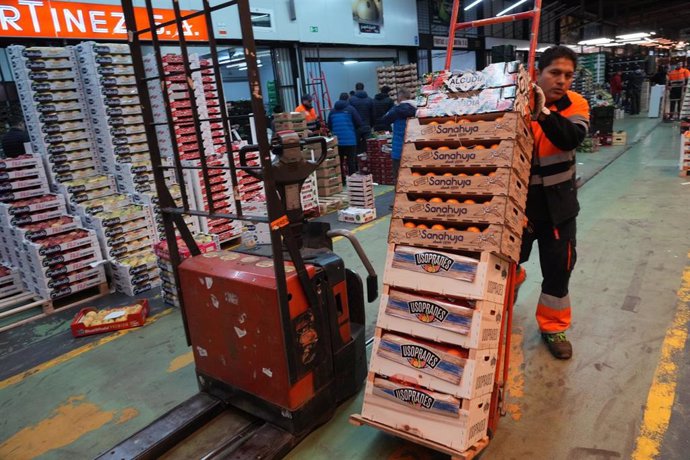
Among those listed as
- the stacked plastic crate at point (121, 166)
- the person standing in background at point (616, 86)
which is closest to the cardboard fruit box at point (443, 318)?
the stacked plastic crate at point (121, 166)

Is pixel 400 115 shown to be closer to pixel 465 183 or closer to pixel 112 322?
pixel 112 322

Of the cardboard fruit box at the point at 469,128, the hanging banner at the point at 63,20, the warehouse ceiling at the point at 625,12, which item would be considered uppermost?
the warehouse ceiling at the point at 625,12

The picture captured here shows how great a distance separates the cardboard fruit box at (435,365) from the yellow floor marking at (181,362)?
2.03 metres

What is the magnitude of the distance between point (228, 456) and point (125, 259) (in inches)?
160

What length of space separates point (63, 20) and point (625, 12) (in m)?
31.3

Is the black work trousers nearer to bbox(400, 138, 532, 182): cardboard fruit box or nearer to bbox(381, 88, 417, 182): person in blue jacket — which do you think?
bbox(400, 138, 532, 182): cardboard fruit box

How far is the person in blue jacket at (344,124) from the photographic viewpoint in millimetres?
11250

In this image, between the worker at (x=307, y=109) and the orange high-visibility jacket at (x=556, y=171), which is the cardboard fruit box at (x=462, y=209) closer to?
the orange high-visibility jacket at (x=556, y=171)

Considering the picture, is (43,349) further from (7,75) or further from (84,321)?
(7,75)

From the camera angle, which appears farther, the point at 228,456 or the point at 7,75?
the point at 7,75

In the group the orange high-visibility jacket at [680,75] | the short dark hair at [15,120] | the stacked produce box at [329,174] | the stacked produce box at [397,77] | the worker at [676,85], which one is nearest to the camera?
the short dark hair at [15,120]

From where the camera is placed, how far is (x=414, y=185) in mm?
2812

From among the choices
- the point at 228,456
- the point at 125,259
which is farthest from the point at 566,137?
the point at 125,259

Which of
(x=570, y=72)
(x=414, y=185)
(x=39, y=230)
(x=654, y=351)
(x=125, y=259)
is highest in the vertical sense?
(x=570, y=72)
